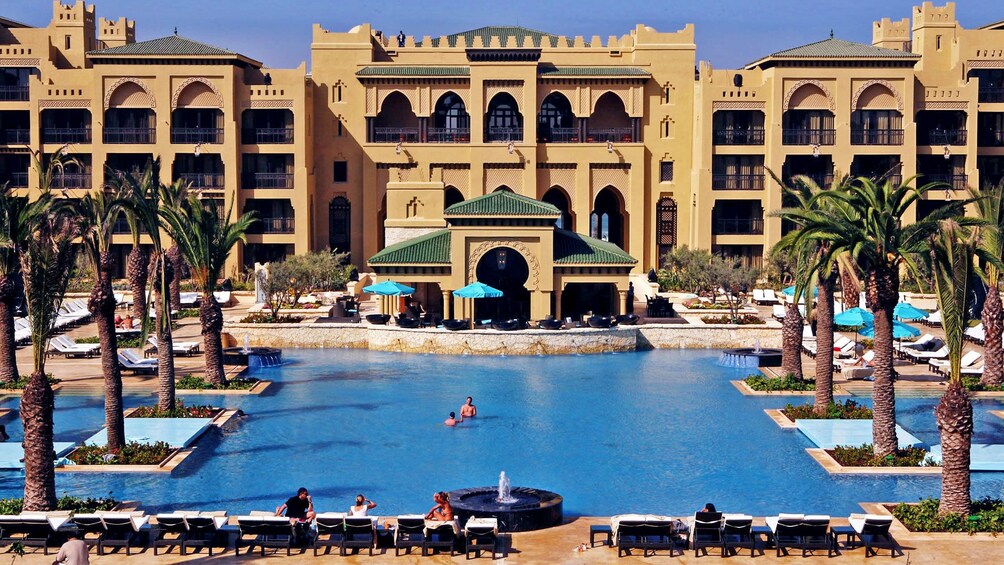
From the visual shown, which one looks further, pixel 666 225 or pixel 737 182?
pixel 666 225

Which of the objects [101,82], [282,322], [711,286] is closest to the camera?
[282,322]

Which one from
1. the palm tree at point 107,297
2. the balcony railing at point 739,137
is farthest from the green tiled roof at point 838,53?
the palm tree at point 107,297

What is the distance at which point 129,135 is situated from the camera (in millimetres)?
66812

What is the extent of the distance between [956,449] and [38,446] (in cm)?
1560

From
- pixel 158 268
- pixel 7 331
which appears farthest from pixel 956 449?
pixel 7 331

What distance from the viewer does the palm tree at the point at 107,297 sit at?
28.6 m

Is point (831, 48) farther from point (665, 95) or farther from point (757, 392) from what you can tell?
point (757, 392)

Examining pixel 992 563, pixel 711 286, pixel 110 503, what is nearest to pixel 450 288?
pixel 711 286

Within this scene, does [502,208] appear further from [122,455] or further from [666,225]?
[122,455]

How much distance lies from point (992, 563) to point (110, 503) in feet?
48.2

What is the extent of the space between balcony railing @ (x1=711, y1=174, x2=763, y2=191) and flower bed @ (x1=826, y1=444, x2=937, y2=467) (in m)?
39.2

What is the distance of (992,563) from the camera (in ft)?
70.0

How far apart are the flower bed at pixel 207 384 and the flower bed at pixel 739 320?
18.4 metres

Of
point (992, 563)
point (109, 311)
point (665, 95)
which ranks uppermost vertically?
point (665, 95)
